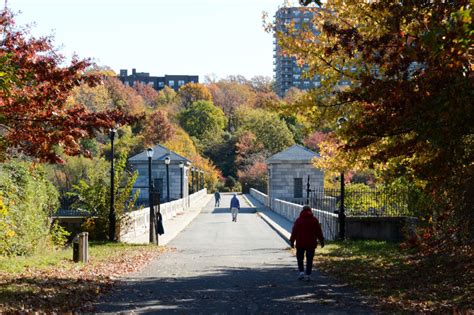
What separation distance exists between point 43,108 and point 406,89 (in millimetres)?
→ 7248

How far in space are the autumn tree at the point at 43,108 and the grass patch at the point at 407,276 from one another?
6.35m

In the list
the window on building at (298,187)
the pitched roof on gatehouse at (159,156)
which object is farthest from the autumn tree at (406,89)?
the pitched roof on gatehouse at (159,156)

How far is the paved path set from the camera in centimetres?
1120

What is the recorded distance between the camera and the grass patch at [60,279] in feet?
36.2

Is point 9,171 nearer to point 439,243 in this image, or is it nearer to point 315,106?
point 315,106

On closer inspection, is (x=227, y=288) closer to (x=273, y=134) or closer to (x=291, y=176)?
(x=291, y=176)

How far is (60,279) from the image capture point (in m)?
14.0

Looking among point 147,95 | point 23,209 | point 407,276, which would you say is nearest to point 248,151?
point 147,95

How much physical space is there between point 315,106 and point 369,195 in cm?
1154

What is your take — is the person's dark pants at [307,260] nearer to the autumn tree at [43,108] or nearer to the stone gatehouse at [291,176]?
the autumn tree at [43,108]

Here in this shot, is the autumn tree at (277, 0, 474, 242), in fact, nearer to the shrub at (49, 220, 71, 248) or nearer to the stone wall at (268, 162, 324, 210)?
the shrub at (49, 220, 71, 248)

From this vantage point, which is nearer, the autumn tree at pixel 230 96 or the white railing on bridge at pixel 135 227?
the white railing on bridge at pixel 135 227

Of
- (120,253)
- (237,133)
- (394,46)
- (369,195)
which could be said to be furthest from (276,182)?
(237,133)

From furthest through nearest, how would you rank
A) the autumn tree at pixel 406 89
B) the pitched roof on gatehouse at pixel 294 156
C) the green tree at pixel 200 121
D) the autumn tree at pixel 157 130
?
the green tree at pixel 200 121, the autumn tree at pixel 157 130, the pitched roof on gatehouse at pixel 294 156, the autumn tree at pixel 406 89
